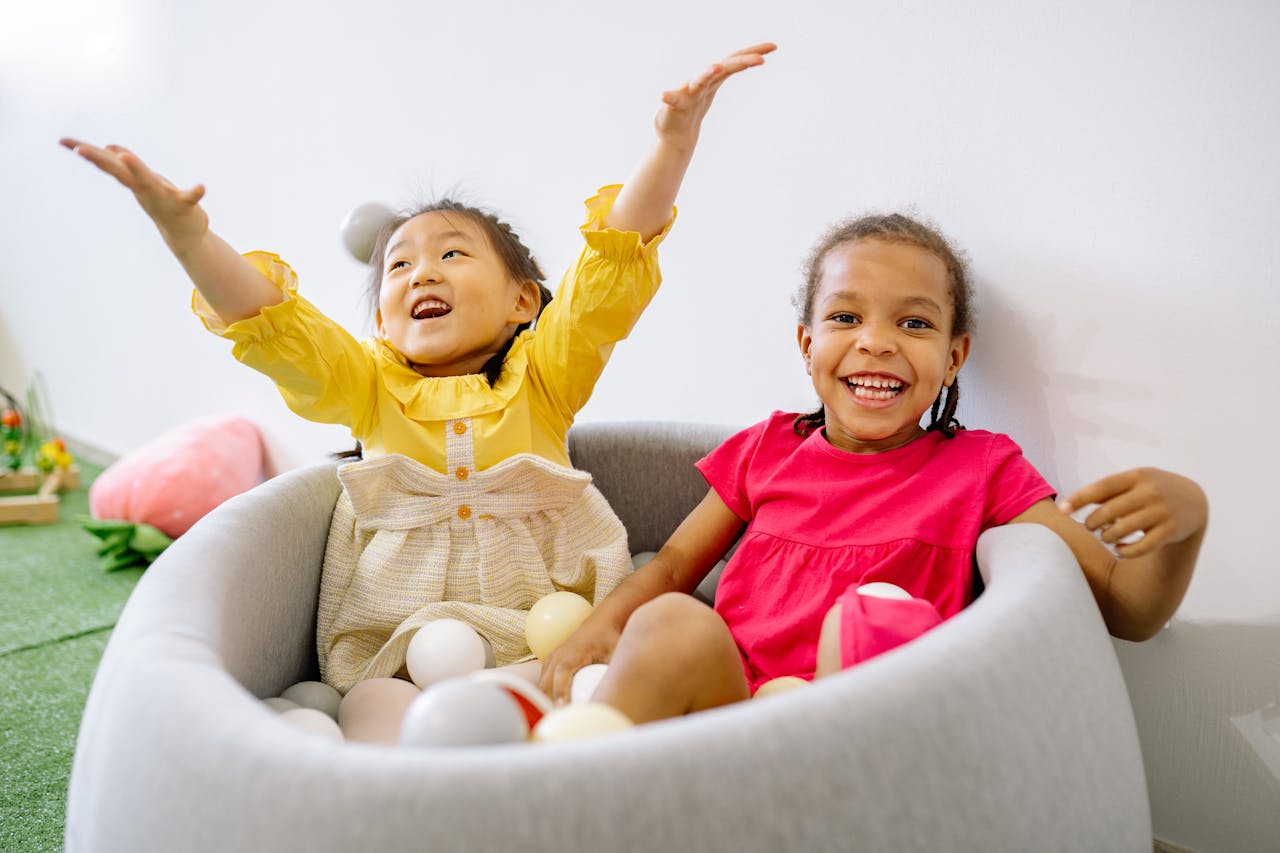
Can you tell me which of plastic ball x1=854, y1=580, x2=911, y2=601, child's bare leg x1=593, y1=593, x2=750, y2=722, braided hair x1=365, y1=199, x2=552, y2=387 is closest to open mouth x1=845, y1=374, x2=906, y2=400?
plastic ball x1=854, y1=580, x2=911, y2=601

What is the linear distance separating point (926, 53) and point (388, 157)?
1.20 m

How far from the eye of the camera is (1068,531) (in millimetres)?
1002

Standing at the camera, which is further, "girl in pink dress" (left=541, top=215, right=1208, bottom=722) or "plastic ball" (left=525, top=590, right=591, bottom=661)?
"plastic ball" (left=525, top=590, right=591, bottom=661)

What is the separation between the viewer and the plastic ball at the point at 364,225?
4.83ft

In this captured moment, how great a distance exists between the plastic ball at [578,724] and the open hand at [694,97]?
0.63 metres

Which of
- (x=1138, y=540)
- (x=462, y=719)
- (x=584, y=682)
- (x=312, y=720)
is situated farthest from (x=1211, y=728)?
(x=312, y=720)

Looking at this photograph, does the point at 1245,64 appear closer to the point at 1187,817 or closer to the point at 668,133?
the point at 668,133

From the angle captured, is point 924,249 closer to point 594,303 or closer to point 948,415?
point 948,415

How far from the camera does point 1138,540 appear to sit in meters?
0.86

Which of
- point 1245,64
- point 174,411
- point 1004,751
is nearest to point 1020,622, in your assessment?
point 1004,751

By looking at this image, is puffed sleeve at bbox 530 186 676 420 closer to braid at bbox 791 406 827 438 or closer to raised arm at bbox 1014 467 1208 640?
braid at bbox 791 406 827 438

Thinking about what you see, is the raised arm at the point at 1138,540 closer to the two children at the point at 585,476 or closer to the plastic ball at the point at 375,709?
the two children at the point at 585,476

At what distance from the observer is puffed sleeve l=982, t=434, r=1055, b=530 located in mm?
1045

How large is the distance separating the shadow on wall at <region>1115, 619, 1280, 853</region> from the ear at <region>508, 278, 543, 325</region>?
815mm
